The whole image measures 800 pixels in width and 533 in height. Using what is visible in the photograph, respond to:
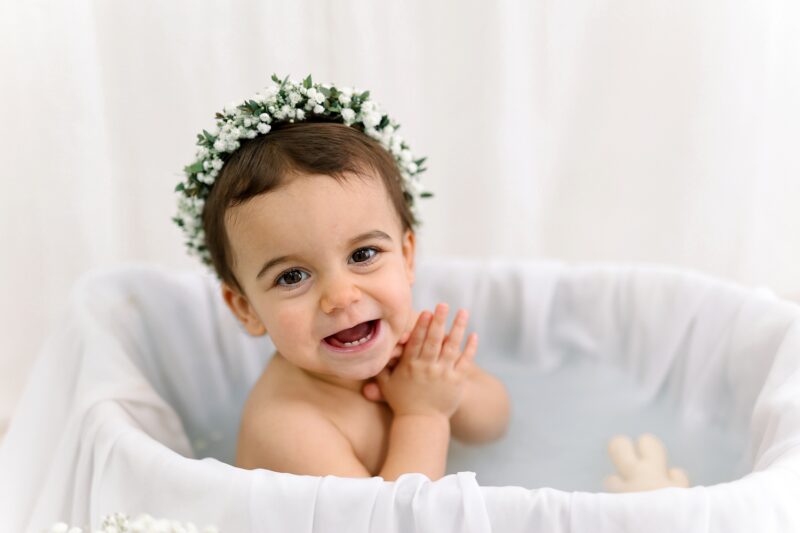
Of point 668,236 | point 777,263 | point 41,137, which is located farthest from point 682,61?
point 41,137

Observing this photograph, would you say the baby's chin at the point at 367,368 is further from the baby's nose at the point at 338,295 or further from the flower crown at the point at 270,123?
the flower crown at the point at 270,123

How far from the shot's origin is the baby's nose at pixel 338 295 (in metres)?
1.14

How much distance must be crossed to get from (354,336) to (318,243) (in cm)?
15

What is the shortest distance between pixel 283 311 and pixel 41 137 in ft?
2.65

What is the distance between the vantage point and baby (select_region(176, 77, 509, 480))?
1.16 meters

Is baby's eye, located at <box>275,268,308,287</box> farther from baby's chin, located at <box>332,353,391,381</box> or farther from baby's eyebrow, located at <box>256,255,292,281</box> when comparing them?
baby's chin, located at <box>332,353,391,381</box>

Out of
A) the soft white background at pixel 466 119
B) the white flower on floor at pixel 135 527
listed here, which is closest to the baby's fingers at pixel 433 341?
the white flower on floor at pixel 135 527

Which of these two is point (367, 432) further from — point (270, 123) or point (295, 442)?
point (270, 123)

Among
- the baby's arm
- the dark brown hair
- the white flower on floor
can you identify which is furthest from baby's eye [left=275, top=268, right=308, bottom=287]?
the white flower on floor

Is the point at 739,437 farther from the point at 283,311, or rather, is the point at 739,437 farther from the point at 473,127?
the point at 473,127

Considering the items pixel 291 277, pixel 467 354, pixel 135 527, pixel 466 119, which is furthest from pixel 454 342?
pixel 466 119

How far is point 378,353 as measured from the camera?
1.22 m

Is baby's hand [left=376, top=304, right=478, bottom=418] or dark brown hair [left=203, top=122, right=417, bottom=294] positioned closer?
dark brown hair [left=203, top=122, right=417, bottom=294]

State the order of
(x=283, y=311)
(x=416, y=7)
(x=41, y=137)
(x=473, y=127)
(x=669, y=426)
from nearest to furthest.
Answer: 1. (x=283, y=311)
2. (x=669, y=426)
3. (x=41, y=137)
4. (x=416, y=7)
5. (x=473, y=127)
